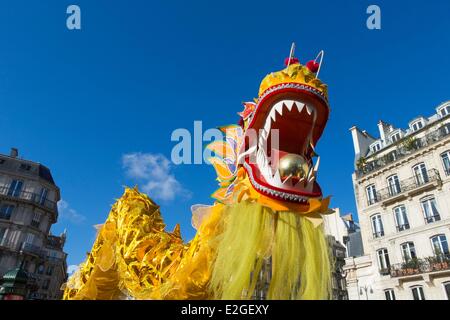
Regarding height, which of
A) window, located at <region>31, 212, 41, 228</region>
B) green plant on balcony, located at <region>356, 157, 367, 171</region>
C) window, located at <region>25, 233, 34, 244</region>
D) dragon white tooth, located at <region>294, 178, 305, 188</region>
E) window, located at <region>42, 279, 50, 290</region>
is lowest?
dragon white tooth, located at <region>294, 178, 305, 188</region>

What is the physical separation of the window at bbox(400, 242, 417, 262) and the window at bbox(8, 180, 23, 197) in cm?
2807

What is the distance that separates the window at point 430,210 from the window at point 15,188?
29.0 metres

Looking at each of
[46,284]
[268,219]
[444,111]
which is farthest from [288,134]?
[46,284]

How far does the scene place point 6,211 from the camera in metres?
24.0

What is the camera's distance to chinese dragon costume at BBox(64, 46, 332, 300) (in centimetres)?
221

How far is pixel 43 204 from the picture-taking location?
25.8 metres

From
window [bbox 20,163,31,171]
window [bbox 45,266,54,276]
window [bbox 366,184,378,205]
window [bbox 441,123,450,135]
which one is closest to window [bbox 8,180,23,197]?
window [bbox 20,163,31,171]

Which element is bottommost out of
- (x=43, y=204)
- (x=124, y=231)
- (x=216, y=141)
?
(x=124, y=231)

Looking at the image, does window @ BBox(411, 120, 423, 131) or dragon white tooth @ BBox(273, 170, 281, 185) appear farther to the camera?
window @ BBox(411, 120, 423, 131)

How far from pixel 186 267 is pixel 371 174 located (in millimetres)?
21936

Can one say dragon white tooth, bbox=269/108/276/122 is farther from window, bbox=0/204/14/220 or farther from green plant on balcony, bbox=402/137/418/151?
window, bbox=0/204/14/220
